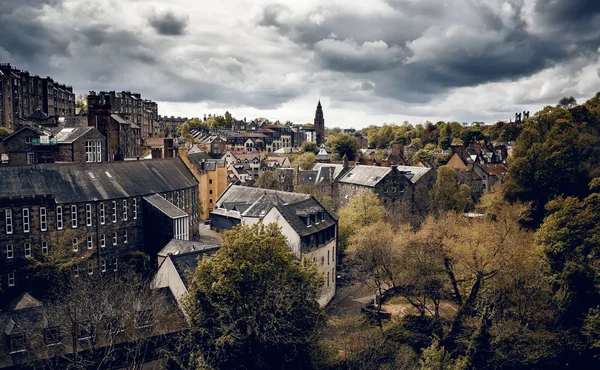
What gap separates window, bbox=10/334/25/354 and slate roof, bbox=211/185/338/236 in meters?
19.7

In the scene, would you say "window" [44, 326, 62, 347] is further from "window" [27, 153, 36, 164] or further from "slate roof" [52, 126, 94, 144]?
"window" [27, 153, 36, 164]

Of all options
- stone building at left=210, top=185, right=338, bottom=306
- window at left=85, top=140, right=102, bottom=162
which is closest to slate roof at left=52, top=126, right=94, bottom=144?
window at left=85, top=140, right=102, bottom=162

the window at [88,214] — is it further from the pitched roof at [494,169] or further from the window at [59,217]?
the pitched roof at [494,169]

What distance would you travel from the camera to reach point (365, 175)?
229 feet

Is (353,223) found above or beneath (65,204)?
beneath

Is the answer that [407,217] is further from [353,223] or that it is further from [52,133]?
[52,133]

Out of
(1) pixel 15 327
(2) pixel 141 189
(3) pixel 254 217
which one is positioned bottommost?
(1) pixel 15 327

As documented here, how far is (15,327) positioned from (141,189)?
18703 millimetres

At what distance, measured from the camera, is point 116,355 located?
92.4 ft

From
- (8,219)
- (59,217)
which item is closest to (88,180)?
(59,217)

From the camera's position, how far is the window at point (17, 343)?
1048 inches

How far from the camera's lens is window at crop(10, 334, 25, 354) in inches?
1048

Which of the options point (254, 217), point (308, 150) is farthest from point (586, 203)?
point (308, 150)

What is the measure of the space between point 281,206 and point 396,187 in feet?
98.2
